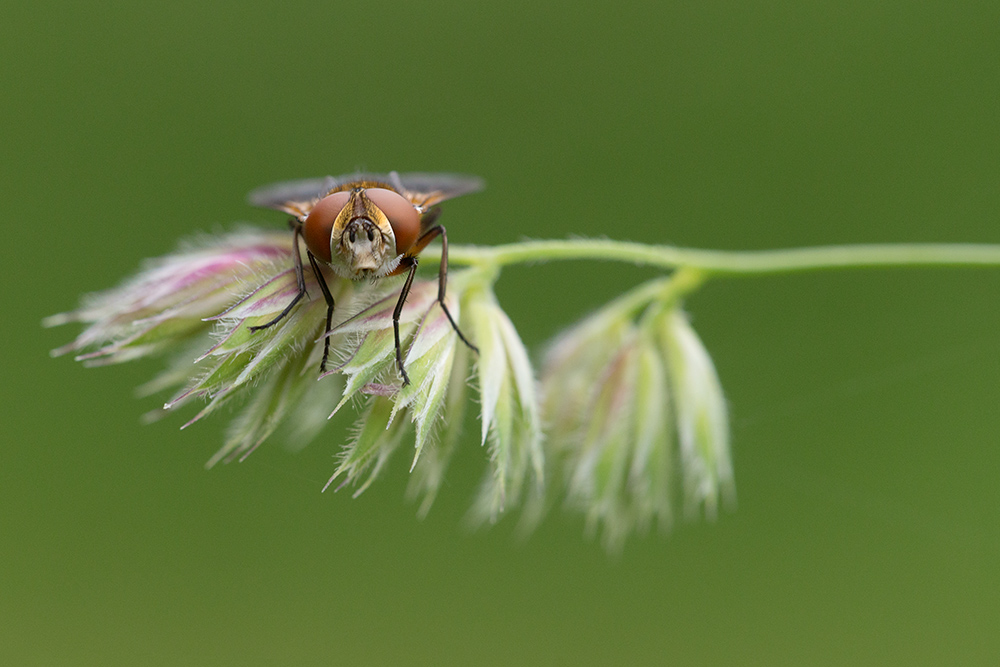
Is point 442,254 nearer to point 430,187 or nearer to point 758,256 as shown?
point 430,187

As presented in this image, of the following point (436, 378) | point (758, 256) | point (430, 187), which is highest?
point (430, 187)

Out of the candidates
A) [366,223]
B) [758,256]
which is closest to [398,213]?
[366,223]

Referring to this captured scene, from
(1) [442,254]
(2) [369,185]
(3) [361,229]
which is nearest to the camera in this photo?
(3) [361,229]

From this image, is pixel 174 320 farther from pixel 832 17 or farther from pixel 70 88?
pixel 832 17

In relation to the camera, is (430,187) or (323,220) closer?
(323,220)

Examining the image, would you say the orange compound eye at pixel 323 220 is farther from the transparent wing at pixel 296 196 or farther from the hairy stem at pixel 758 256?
the hairy stem at pixel 758 256

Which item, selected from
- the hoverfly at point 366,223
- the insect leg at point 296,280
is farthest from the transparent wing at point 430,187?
the insect leg at point 296,280

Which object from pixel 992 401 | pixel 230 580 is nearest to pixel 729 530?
pixel 992 401
